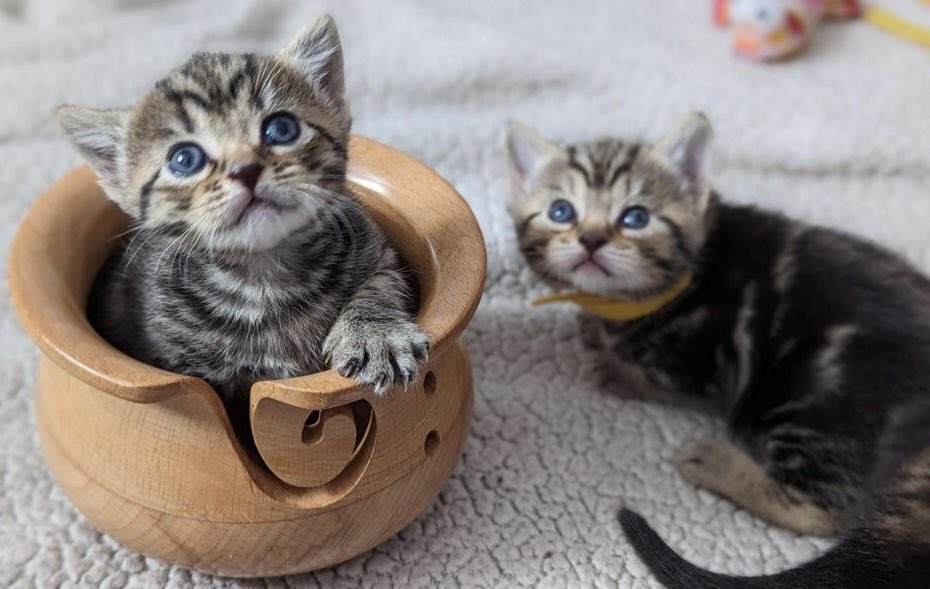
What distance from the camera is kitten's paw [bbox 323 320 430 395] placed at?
776 millimetres

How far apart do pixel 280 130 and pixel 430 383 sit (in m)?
0.28

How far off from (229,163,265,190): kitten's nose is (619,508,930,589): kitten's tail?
1.84ft

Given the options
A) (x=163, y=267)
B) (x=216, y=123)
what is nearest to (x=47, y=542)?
(x=163, y=267)

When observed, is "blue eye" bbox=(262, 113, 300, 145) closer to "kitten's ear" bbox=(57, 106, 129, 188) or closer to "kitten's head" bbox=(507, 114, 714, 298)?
"kitten's ear" bbox=(57, 106, 129, 188)

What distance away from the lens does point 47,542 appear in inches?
40.0

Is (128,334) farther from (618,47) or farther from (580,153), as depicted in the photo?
(618,47)

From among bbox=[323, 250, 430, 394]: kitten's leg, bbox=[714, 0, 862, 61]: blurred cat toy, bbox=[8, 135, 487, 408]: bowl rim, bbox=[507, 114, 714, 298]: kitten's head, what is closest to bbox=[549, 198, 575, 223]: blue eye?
bbox=[507, 114, 714, 298]: kitten's head

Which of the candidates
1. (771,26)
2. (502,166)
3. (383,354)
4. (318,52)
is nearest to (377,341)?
(383,354)

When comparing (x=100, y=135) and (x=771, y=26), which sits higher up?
(x=100, y=135)

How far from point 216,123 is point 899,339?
0.84 m

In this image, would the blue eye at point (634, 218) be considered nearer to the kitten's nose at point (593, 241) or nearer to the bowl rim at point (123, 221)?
the kitten's nose at point (593, 241)

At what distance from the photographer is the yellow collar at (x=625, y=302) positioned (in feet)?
4.12

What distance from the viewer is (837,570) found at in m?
0.90

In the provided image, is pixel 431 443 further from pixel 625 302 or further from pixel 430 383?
pixel 625 302
